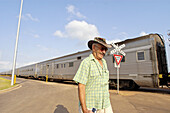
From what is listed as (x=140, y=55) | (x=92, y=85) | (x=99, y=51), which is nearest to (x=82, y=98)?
(x=92, y=85)

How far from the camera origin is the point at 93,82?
1.67 meters

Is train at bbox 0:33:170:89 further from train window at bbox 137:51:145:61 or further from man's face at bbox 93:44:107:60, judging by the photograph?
man's face at bbox 93:44:107:60

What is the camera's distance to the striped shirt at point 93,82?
5.29 ft

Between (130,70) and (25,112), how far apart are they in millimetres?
6571

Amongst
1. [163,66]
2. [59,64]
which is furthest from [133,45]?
[59,64]

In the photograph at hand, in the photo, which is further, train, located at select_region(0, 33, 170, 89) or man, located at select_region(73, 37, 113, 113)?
train, located at select_region(0, 33, 170, 89)

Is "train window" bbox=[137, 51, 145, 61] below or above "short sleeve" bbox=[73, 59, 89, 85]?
above

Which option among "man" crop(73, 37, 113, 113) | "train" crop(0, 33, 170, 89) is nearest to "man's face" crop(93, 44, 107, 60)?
"man" crop(73, 37, 113, 113)

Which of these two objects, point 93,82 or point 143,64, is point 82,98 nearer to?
point 93,82

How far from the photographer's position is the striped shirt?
63.5 inches

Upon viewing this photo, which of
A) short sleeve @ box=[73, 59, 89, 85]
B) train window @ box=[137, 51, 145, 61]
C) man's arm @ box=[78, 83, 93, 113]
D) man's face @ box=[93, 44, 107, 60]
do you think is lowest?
man's arm @ box=[78, 83, 93, 113]

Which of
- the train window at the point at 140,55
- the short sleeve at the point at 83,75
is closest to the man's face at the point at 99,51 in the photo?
the short sleeve at the point at 83,75

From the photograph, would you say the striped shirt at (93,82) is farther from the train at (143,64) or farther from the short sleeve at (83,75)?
the train at (143,64)

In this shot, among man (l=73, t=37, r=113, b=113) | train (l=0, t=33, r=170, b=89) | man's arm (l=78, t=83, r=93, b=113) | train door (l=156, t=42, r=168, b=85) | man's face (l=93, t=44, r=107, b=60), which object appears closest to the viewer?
man's arm (l=78, t=83, r=93, b=113)
